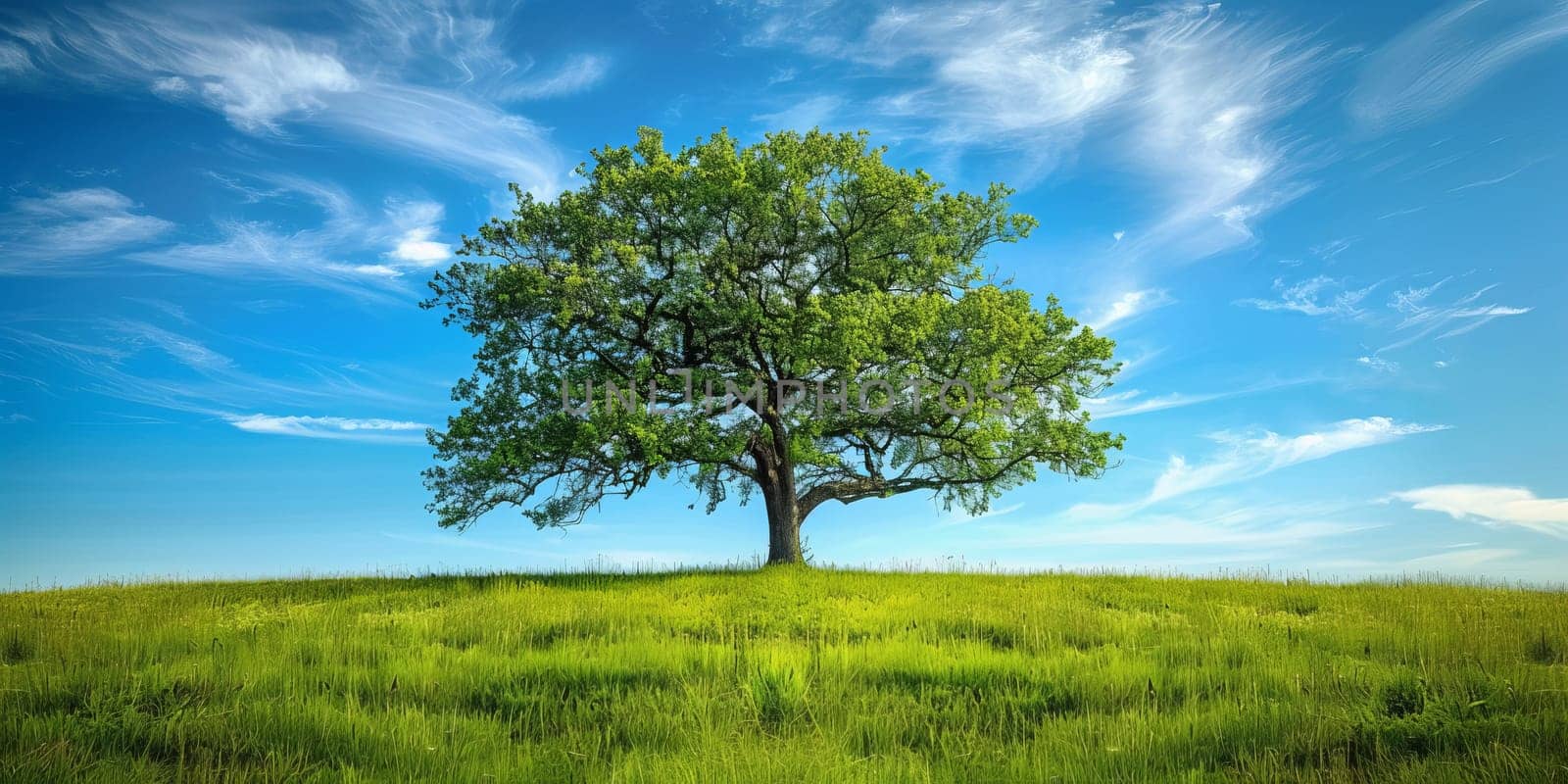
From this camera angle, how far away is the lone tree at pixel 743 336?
21.2 m

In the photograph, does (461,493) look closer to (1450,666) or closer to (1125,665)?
(1125,665)

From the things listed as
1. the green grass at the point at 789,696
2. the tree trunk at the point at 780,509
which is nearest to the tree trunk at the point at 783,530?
the tree trunk at the point at 780,509

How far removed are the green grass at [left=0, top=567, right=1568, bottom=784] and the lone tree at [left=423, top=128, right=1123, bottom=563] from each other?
8342 mm

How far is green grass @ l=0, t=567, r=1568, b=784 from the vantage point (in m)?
6.00

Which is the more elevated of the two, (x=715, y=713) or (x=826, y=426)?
(x=826, y=426)

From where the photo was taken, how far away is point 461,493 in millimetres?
22125

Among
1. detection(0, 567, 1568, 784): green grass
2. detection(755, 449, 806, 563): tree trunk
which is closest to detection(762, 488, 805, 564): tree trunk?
detection(755, 449, 806, 563): tree trunk

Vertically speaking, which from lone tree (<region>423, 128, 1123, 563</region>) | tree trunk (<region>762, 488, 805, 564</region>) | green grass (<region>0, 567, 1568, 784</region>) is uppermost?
lone tree (<region>423, 128, 1123, 563</region>)

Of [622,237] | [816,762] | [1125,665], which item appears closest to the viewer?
[816,762]

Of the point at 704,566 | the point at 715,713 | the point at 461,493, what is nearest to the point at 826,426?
the point at 704,566

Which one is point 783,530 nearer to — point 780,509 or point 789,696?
point 780,509

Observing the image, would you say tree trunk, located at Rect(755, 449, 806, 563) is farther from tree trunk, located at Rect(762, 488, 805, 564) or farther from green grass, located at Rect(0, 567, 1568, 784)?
green grass, located at Rect(0, 567, 1568, 784)

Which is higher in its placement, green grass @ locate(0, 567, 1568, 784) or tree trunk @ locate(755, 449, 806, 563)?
tree trunk @ locate(755, 449, 806, 563)

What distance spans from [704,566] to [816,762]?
730 inches
